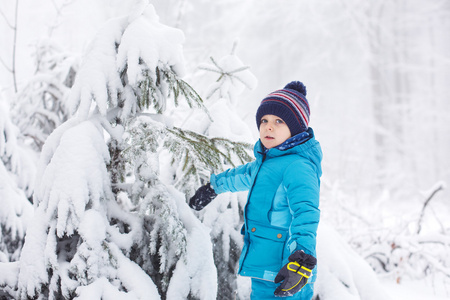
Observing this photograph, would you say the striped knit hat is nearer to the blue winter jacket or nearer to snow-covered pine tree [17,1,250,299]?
the blue winter jacket

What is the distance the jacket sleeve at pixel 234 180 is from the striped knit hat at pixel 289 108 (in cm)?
32

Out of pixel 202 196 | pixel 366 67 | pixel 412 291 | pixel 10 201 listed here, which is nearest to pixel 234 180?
pixel 202 196

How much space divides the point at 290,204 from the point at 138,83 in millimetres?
996

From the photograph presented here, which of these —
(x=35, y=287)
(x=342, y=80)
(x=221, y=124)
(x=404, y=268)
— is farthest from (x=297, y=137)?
(x=342, y=80)

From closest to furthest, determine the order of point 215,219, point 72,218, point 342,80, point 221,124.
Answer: point 72,218 → point 215,219 → point 221,124 → point 342,80

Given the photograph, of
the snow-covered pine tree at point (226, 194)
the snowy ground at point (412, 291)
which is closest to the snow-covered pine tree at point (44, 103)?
the snow-covered pine tree at point (226, 194)

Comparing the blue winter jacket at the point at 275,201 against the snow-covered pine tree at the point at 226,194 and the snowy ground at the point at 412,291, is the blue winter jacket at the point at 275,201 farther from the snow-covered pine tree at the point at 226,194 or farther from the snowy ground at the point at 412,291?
the snowy ground at the point at 412,291

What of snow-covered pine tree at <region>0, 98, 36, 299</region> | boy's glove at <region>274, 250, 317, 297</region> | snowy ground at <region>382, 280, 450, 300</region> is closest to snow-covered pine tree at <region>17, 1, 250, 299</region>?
boy's glove at <region>274, 250, 317, 297</region>

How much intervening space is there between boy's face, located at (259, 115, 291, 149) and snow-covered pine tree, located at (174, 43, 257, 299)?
26 cm

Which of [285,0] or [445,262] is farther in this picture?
[285,0]

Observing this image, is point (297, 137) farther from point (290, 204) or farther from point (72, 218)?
point (72, 218)

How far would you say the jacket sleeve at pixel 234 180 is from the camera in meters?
1.99

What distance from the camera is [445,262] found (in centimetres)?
398

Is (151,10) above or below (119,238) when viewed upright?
above
